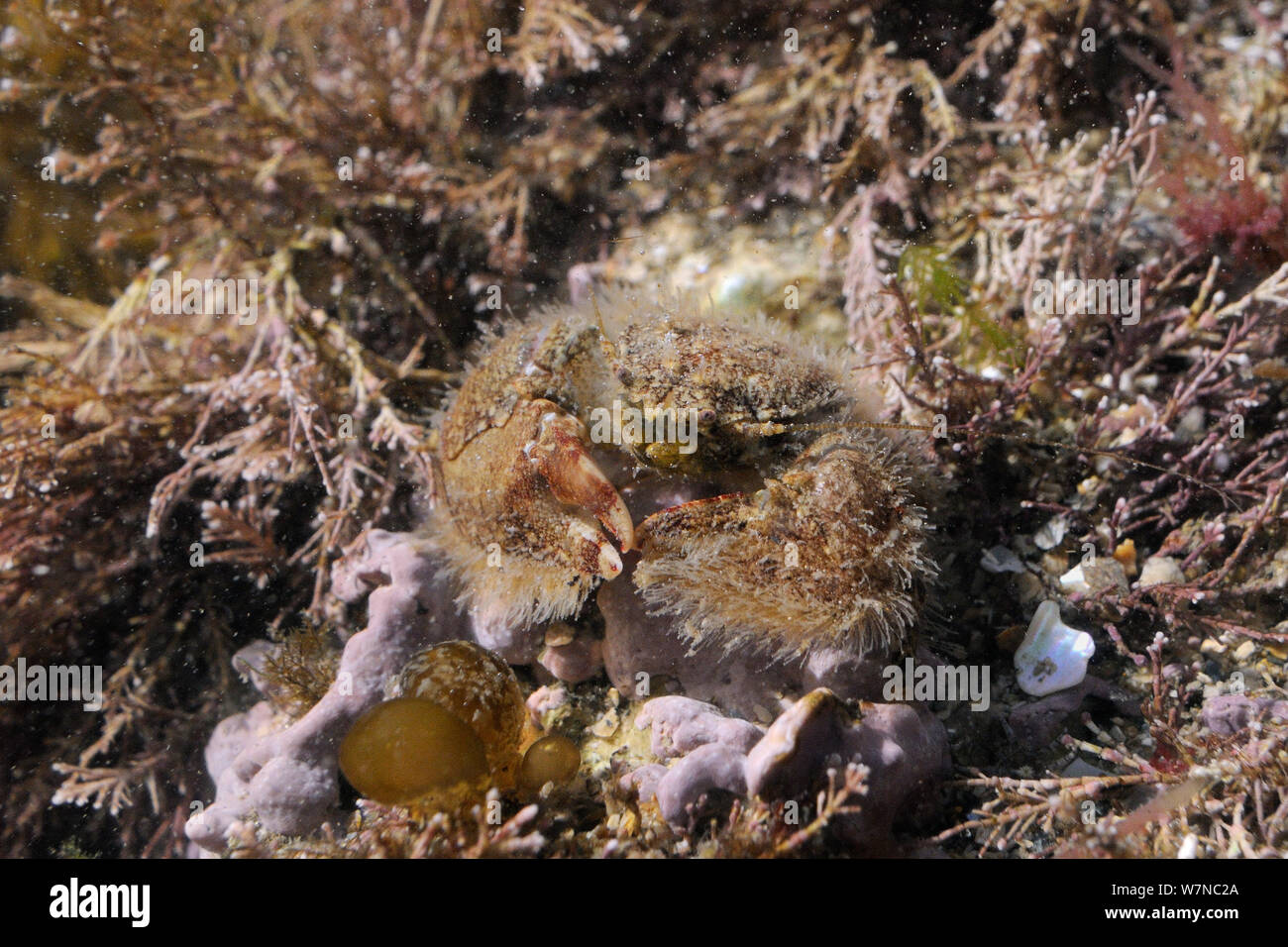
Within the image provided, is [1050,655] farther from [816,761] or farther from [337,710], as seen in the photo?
[337,710]

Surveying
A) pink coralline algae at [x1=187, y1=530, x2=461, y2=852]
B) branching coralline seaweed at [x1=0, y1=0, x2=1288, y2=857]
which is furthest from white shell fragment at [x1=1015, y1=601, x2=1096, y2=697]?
pink coralline algae at [x1=187, y1=530, x2=461, y2=852]

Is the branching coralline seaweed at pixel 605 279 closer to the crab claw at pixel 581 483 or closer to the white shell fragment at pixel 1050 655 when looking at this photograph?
the white shell fragment at pixel 1050 655

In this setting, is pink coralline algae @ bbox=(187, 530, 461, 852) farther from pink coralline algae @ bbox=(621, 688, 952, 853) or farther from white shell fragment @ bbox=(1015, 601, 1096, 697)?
white shell fragment @ bbox=(1015, 601, 1096, 697)

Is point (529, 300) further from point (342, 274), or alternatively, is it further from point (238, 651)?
point (238, 651)

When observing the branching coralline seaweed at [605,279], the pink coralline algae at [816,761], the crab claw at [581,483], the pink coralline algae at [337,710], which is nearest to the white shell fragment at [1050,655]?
the branching coralline seaweed at [605,279]

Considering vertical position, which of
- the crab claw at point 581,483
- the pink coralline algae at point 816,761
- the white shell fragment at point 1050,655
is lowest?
the pink coralline algae at point 816,761
